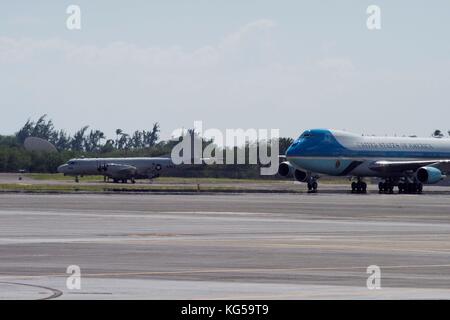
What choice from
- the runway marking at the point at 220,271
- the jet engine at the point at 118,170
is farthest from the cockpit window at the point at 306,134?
the runway marking at the point at 220,271

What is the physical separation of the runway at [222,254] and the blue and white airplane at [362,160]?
3981 cm

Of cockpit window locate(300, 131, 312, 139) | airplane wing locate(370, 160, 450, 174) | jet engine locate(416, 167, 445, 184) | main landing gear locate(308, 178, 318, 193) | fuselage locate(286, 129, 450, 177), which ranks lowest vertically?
main landing gear locate(308, 178, 318, 193)

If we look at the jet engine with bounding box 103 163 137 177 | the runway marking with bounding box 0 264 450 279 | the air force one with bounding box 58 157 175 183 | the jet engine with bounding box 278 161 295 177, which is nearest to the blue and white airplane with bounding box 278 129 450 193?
the jet engine with bounding box 278 161 295 177

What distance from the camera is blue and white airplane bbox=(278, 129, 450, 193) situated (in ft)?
302

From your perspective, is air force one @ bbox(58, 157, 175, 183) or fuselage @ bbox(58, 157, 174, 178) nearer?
air force one @ bbox(58, 157, 175, 183)

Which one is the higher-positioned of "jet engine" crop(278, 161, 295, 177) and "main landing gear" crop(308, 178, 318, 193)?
"jet engine" crop(278, 161, 295, 177)

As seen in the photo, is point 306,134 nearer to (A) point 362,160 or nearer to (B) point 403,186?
(A) point 362,160

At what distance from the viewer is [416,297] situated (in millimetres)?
18953

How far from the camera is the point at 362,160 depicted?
93375 millimetres

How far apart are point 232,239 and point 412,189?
201 feet

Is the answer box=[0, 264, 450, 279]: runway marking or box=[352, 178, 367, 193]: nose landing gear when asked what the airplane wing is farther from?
box=[0, 264, 450, 279]: runway marking

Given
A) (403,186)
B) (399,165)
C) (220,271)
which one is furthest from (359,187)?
(220,271)

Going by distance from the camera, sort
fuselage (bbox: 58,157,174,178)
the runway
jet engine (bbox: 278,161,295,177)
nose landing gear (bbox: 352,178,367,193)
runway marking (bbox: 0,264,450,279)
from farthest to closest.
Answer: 1. fuselage (bbox: 58,157,174,178)
2. jet engine (bbox: 278,161,295,177)
3. nose landing gear (bbox: 352,178,367,193)
4. runway marking (bbox: 0,264,450,279)
5. the runway
